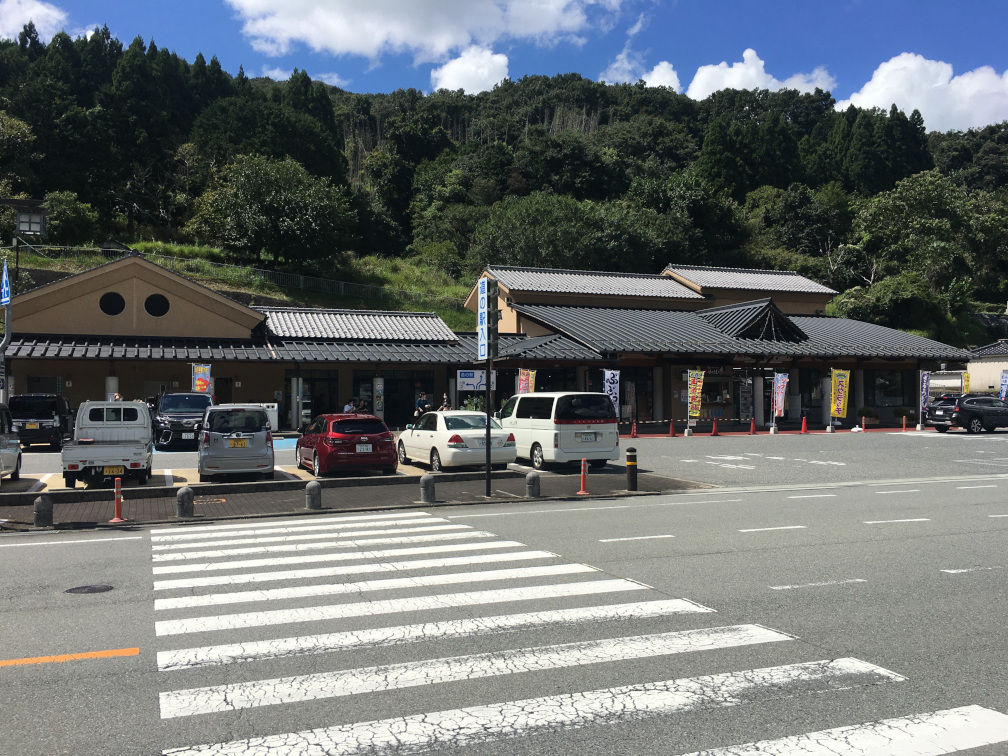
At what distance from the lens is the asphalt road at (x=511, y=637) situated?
15.3 ft

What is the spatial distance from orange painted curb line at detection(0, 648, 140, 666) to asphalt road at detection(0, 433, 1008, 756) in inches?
3.5

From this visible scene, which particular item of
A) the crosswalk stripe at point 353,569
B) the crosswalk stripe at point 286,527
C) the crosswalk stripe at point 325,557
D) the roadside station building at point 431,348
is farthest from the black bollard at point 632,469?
the roadside station building at point 431,348

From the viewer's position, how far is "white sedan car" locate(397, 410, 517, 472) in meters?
19.1

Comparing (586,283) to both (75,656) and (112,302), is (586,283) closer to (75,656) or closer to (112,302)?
(112,302)

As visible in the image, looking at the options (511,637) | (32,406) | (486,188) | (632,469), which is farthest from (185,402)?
(486,188)

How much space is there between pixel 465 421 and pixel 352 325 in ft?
66.6

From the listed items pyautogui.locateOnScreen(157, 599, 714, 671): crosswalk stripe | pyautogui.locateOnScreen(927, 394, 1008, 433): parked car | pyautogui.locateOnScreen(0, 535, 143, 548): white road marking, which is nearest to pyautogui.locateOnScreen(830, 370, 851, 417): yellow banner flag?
pyautogui.locateOnScreen(927, 394, 1008, 433): parked car

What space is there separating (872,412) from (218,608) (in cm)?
4107

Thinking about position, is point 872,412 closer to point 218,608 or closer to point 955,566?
point 955,566

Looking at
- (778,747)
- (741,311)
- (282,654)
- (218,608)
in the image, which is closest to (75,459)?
(218,608)

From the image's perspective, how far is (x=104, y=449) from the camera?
16.4 m

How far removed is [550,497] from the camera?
15961 mm

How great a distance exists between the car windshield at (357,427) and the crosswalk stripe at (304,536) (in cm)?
607

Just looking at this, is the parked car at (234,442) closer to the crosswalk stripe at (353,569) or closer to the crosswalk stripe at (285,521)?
the crosswalk stripe at (285,521)
